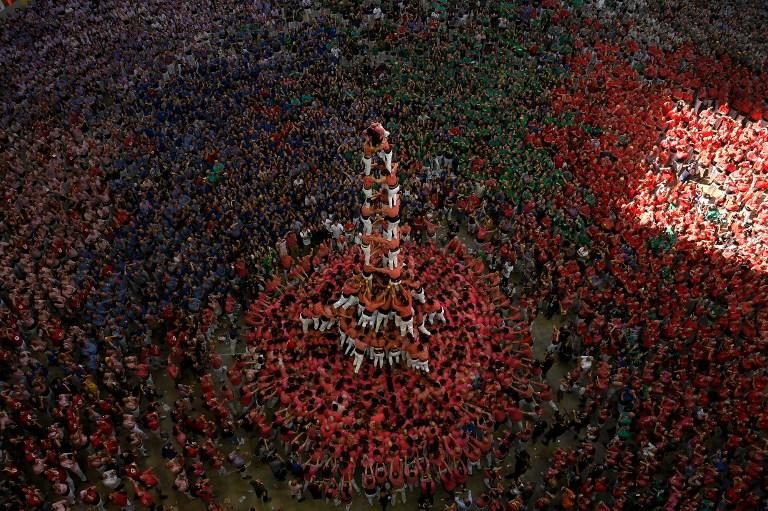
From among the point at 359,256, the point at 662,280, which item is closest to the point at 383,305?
the point at 359,256

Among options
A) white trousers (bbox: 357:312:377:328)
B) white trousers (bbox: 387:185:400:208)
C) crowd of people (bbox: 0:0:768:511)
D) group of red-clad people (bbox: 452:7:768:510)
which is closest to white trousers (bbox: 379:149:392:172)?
white trousers (bbox: 387:185:400:208)

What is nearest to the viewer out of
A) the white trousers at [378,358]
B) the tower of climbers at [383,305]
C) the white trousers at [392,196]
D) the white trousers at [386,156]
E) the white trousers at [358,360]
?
the white trousers at [386,156]

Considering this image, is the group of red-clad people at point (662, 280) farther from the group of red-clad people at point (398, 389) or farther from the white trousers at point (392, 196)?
the white trousers at point (392, 196)

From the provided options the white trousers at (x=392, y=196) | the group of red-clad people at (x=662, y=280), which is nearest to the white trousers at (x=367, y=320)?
the white trousers at (x=392, y=196)

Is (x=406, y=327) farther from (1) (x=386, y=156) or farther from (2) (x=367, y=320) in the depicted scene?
(1) (x=386, y=156)

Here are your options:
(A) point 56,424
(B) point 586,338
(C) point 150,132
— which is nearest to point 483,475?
(B) point 586,338

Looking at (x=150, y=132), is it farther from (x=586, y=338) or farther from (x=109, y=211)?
(x=586, y=338)
